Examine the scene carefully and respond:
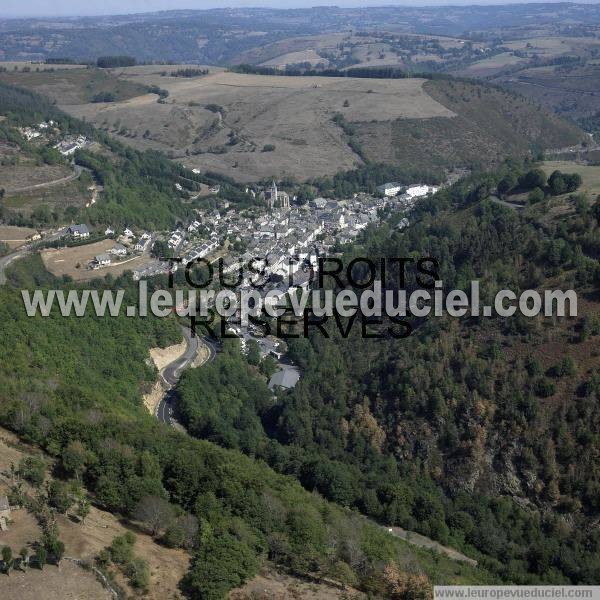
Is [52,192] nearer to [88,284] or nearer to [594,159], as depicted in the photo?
[88,284]

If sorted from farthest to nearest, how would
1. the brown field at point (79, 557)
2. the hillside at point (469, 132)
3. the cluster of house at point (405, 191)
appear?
the hillside at point (469, 132), the cluster of house at point (405, 191), the brown field at point (79, 557)

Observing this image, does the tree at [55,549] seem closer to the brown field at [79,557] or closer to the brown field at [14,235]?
the brown field at [79,557]

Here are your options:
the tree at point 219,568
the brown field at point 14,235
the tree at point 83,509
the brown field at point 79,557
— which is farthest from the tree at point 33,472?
the brown field at point 14,235

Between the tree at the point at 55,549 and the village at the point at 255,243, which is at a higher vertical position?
the tree at the point at 55,549

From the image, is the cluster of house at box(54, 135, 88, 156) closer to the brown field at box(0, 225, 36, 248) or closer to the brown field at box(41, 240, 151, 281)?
the brown field at box(0, 225, 36, 248)

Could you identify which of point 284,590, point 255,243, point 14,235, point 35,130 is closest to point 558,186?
point 255,243

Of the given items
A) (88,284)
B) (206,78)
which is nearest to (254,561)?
(88,284)

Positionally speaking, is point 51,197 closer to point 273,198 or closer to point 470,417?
point 273,198
